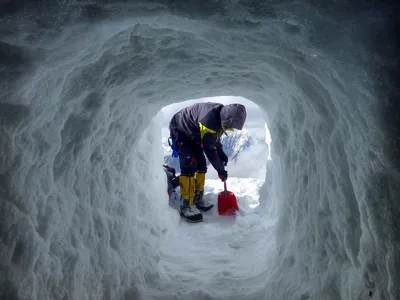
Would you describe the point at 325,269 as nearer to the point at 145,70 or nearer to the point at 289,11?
the point at 289,11

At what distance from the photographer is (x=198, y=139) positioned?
5055 millimetres

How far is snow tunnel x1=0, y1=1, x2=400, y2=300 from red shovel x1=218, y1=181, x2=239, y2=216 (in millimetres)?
2589

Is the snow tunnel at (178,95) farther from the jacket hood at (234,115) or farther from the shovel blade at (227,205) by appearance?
the shovel blade at (227,205)

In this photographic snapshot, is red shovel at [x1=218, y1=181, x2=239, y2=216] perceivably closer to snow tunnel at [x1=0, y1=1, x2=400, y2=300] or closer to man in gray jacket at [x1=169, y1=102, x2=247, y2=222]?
man in gray jacket at [x1=169, y1=102, x2=247, y2=222]

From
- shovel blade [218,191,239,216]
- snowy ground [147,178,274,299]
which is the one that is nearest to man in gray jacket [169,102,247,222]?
shovel blade [218,191,239,216]

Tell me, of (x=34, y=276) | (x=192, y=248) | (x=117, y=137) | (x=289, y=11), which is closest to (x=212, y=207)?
(x=192, y=248)

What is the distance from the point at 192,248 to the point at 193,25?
10.6ft

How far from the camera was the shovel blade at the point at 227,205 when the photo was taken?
575cm

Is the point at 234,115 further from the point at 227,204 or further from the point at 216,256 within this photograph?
the point at 227,204

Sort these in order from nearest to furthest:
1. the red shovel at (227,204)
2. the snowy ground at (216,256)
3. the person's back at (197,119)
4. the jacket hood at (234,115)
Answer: the snowy ground at (216,256) → the jacket hood at (234,115) → the person's back at (197,119) → the red shovel at (227,204)

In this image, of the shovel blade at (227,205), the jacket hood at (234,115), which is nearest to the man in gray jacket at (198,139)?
the jacket hood at (234,115)

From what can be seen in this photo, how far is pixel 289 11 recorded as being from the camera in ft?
3.84

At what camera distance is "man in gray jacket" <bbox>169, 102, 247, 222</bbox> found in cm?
413

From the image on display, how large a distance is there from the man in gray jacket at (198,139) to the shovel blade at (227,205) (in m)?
0.25
